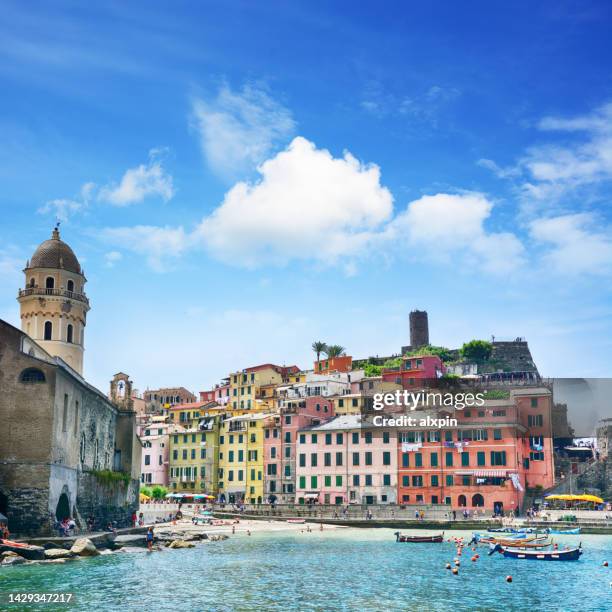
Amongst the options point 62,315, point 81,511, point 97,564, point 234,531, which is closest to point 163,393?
point 62,315

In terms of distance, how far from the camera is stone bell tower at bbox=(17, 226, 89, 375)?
72.2 m

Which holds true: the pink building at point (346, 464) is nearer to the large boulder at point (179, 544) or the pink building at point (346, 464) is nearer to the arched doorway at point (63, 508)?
the large boulder at point (179, 544)

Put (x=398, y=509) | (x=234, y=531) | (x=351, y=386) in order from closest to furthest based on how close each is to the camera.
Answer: (x=234, y=531) < (x=398, y=509) < (x=351, y=386)

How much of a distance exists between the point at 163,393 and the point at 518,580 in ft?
351

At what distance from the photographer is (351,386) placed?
10306 cm

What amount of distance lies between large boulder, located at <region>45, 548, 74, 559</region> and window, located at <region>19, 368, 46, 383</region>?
9139 millimetres

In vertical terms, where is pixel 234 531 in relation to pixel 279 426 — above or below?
below

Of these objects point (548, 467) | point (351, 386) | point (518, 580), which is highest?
point (351, 386)

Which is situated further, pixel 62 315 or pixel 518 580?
pixel 62 315

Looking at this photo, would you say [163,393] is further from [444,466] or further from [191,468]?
[444,466]

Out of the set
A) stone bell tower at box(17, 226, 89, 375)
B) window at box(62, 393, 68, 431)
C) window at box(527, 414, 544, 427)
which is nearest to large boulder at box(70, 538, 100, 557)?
window at box(62, 393, 68, 431)

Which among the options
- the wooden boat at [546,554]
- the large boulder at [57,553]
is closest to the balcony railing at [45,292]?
the large boulder at [57,553]

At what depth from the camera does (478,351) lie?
13175 centimetres

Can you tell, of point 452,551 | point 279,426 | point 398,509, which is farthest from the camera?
point 279,426
